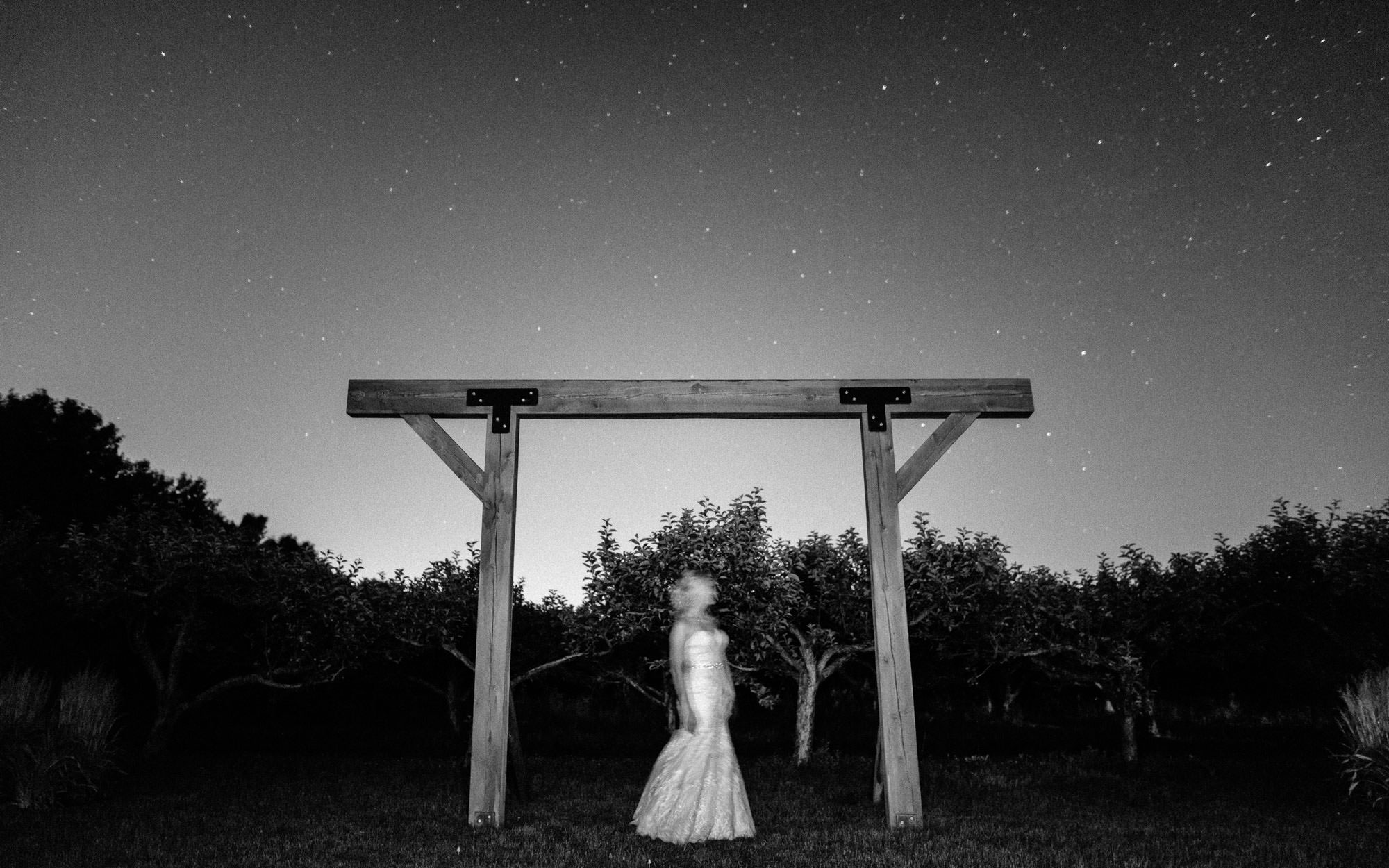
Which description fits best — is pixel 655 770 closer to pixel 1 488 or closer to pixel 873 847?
pixel 873 847

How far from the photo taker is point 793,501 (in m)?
14.8

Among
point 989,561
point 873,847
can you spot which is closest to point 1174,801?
point 873,847

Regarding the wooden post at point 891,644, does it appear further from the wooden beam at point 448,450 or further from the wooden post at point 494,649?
the wooden beam at point 448,450

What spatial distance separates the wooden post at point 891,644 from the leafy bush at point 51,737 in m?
8.16

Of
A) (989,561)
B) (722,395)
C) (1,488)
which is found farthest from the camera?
(1,488)

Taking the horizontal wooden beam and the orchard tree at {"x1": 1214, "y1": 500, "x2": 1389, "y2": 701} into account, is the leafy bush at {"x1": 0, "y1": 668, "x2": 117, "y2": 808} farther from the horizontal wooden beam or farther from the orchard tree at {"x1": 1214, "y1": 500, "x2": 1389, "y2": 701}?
the orchard tree at {"x1": 1214, "y1": 500, "x2": 1389, "y2": 701}

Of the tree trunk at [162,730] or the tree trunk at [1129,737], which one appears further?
the tree trunk at [162,730]

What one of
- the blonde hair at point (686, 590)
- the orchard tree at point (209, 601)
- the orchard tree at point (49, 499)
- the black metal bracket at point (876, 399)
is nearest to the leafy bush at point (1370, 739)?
the black metal bracket at point (876, 399)

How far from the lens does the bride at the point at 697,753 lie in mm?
6555

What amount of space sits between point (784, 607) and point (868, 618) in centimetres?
164

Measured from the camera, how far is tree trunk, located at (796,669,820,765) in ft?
45.7

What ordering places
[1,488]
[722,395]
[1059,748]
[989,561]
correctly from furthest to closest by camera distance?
[1,488]
[1059,748]
[989,561]
[722,395]

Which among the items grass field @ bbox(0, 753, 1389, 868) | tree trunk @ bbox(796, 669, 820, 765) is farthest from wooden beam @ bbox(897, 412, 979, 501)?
tree trunk @ bbox(796, 669, 820, 765)

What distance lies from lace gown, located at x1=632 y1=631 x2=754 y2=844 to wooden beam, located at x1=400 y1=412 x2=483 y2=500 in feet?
7.69
